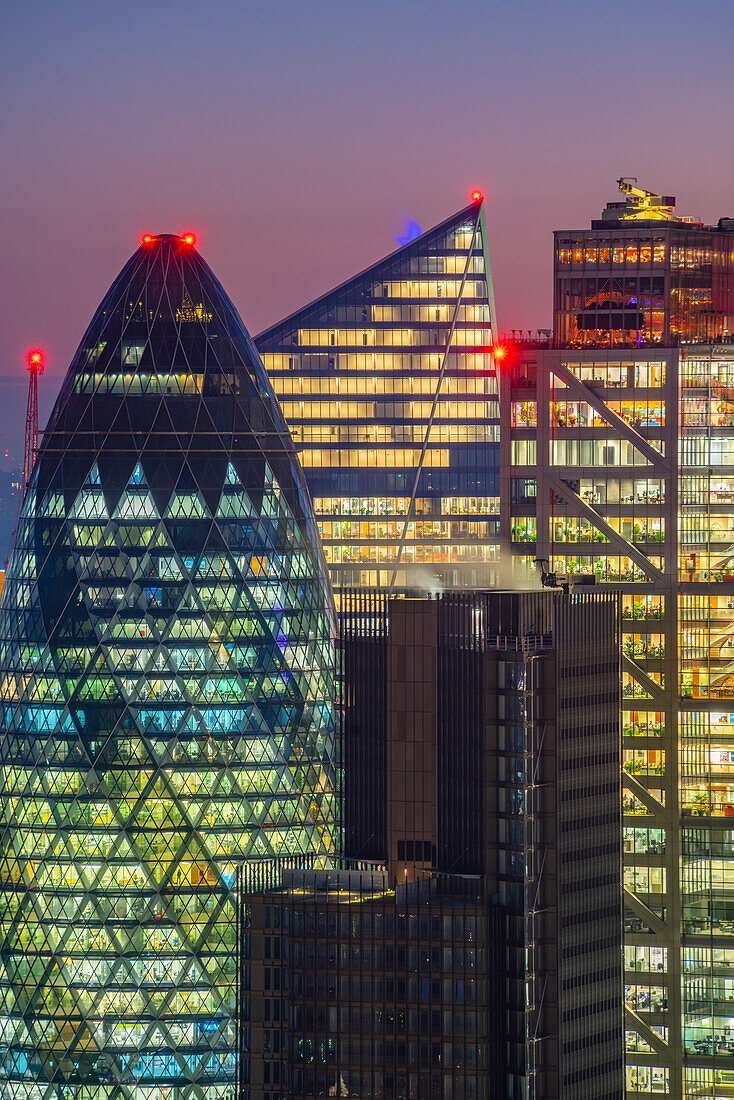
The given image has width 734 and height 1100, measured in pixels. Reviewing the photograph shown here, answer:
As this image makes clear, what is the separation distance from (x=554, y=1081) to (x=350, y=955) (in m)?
19.7

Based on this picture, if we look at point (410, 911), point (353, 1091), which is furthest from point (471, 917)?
point (353, 1091)

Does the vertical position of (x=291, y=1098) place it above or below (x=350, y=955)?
below

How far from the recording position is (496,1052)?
19588cm

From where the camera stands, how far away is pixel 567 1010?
200 m

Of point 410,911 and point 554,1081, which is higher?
point 410,911

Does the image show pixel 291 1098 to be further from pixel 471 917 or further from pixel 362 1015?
pixel 471 917

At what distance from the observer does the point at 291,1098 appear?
199 metres

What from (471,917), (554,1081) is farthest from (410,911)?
(554,1081)

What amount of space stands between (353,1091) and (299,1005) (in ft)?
27.6

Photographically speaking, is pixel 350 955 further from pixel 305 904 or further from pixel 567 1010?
pixel 567 1010

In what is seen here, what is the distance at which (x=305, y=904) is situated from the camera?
200 m

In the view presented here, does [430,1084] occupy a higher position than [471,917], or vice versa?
[471,917]

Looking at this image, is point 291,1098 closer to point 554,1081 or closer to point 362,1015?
point 362,1015

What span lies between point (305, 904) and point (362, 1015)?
33.9 ft
